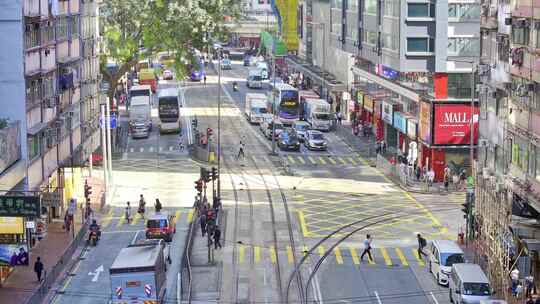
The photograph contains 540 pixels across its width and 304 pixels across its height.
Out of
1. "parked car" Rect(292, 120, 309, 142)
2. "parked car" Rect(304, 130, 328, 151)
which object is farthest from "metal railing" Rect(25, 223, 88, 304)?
"parked car" Rect(292, 120, 309, 142)

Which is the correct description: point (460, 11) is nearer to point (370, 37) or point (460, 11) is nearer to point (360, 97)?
point (370, 37)

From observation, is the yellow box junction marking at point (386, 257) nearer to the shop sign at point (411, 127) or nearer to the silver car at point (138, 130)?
the shop sign at point (411, 127)

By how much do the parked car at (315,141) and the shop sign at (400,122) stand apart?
8.00 meters

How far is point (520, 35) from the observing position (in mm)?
52750

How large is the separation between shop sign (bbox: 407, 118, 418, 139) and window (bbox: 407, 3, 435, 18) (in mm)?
7803

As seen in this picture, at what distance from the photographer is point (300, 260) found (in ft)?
194

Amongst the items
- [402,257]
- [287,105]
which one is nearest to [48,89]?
[402,257]

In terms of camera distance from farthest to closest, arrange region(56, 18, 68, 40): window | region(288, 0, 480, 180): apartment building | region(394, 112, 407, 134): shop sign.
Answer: region(394, 112, 407, 134): shop sign → region(288, 0, 480, 180): apartment building → region(56, 18, 68, 40): window

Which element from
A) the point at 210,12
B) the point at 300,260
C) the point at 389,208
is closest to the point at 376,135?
the point at 210,12

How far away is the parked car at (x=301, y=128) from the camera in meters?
106

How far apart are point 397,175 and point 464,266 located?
116 ft

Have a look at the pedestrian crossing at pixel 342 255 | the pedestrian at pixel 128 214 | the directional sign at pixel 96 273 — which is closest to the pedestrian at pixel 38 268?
the directional sign at pixel 96 273

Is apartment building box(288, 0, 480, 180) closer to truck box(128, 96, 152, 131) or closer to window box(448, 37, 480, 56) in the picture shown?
window box(448, 37, 480, 56)

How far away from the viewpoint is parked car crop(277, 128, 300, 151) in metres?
102
